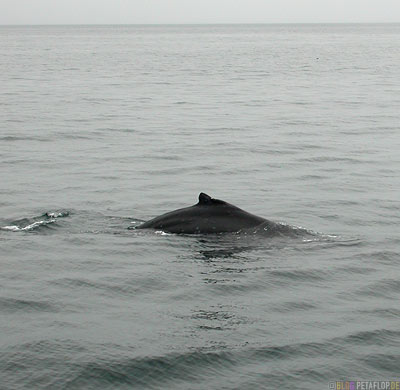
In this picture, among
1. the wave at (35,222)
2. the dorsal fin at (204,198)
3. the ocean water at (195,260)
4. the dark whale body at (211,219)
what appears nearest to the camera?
the ocean water at (195,260)

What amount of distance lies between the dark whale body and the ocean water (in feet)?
0.59

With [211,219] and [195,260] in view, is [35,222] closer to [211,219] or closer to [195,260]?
[211,219]

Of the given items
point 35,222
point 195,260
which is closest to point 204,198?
point 195,260

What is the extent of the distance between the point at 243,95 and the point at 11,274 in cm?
3098

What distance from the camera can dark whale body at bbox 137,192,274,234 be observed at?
1268cm

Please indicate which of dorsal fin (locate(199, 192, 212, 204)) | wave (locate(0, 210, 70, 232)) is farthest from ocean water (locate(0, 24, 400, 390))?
dorsal fin (locate(199, 192, 212, 204))

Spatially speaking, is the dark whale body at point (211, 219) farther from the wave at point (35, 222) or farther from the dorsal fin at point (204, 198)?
the wave at point (35, 222)

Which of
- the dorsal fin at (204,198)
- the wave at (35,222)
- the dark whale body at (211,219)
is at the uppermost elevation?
the dorsal fin at (204,198)

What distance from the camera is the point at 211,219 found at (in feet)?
42.0

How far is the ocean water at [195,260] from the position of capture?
27.9 ft

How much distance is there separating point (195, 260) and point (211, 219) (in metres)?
1.16

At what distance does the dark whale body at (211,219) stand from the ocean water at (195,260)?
0.18 metres

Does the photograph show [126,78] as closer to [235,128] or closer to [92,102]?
[92,102]

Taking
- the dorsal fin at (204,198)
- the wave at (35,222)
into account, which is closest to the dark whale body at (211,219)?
the dorsal fin at (204,198)
